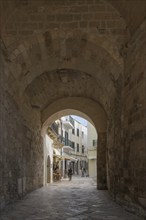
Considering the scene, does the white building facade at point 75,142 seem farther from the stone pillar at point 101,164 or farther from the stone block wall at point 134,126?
the stone block wall at point 134,126

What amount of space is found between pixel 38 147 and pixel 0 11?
365 inches

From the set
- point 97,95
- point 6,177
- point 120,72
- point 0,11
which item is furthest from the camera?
point 97,95

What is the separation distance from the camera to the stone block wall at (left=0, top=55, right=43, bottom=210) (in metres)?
8.62

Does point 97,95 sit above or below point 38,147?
above

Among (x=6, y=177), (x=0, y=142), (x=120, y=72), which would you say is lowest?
(x=6, y=177)

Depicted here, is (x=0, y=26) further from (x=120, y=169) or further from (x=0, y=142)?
(x=120, y=169)

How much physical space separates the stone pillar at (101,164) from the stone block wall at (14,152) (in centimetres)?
299

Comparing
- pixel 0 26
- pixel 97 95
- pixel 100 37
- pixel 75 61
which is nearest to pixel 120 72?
pixel 100 37

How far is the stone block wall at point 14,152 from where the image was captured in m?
8.62

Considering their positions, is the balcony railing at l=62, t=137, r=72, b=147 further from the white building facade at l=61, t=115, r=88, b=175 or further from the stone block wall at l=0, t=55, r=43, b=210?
the stone block wall at l=0, t=55, r=43, b=210

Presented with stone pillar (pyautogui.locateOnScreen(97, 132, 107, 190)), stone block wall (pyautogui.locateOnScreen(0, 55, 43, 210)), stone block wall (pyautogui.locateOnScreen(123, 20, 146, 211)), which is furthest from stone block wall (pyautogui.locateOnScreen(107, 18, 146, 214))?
stone pillar (pyautogui.locateOnScreen(97, 132, 107, 190))

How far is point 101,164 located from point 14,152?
685cm

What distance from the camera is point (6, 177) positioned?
896 cm

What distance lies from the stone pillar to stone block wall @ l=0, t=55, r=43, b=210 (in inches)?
118
